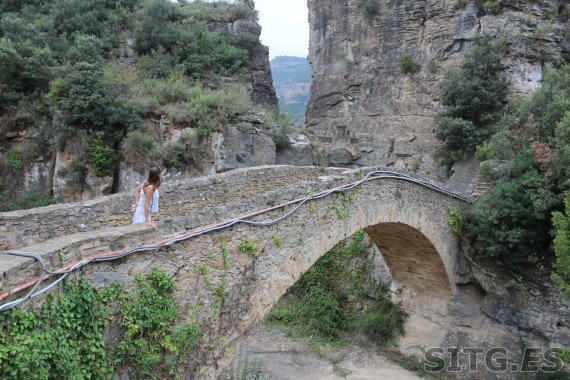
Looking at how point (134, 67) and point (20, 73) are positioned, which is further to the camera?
point (134, 67)

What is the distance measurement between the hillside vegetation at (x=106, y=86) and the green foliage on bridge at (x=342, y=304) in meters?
5.28

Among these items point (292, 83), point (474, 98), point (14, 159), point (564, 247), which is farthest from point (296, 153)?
point (292, 83)

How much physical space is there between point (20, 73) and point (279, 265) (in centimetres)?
1350

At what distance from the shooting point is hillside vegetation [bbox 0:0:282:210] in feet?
45.2

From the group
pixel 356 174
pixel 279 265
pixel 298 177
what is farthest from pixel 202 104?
pixel 279 265

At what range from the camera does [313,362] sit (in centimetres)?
1105

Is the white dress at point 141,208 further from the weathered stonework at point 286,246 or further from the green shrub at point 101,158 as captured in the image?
the green shrub at point 101,158

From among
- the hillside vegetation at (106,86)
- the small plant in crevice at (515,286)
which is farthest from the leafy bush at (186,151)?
the small plant in crevice at (515,286)

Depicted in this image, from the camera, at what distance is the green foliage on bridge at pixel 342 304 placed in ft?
40.7

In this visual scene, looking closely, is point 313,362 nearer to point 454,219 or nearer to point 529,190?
point 454,219

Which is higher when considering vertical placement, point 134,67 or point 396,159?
point 134,67

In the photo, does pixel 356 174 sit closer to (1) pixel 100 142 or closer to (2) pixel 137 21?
(1) pixel 100 142

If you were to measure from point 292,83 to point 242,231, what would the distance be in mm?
80472

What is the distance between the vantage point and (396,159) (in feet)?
61.2
